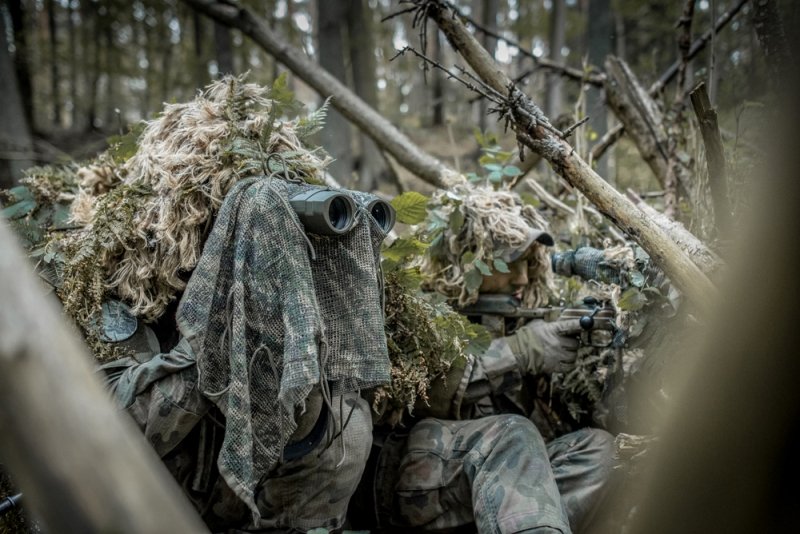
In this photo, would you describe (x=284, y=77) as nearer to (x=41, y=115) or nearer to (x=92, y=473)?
(x=92, y=473)

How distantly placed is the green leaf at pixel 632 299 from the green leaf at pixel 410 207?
0.98 meters

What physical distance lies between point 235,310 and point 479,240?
162 cm

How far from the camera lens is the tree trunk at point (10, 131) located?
21.4ft

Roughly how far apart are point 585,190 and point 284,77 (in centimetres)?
151

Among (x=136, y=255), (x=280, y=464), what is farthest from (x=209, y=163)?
(x=280, y=464)

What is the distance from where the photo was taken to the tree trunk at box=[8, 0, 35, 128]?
35.5 ft

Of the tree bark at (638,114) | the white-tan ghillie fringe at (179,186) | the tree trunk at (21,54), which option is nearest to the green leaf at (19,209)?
the white-tan ghillie fringe at (179,186)

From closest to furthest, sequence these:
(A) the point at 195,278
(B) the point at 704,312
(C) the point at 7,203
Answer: (A) the point at 195,278 → (B) the point at 704,312 → (C) the point at 7,203

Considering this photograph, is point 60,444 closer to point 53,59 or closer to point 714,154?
point 714,154

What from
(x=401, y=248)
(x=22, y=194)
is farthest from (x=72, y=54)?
(x=401, y=248)

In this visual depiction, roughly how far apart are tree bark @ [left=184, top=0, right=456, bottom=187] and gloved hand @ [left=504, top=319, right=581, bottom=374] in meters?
1.67

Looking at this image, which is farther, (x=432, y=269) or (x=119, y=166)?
(x=432, y=269)

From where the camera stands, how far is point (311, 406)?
2.07 m

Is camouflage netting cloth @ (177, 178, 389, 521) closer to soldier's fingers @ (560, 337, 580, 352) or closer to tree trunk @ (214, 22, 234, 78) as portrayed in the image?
soldier's fingers @ (560, 337, 580, 352)
